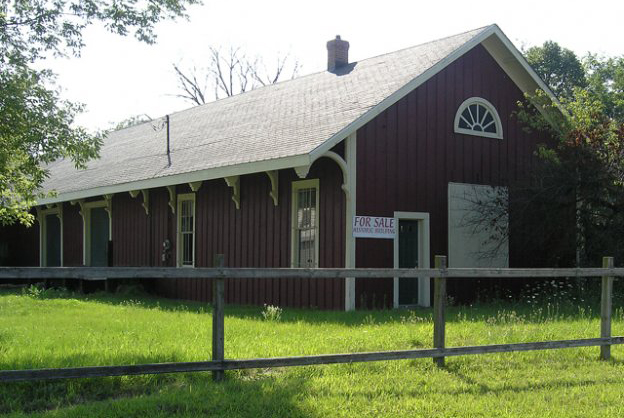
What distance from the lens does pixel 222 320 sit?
7059 mm

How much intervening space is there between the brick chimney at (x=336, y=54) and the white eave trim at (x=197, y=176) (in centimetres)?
576

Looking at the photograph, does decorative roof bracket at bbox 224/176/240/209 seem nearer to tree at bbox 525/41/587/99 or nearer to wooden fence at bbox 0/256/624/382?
wooden fence at bbox 0/256/624/382

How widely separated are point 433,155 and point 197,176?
17.6 ft

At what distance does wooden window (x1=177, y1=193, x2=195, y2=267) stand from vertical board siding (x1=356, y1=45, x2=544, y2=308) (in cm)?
595

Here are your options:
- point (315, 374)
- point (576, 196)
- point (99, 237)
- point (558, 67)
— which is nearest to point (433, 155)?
point (576, 196)

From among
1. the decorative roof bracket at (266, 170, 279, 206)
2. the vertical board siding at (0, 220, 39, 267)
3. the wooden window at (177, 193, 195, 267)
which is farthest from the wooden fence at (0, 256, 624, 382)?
the vertical board siding at (0, 220, 39, 267)

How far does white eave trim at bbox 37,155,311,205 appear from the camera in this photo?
13883mm

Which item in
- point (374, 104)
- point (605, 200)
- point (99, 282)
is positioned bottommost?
point (99, 282)

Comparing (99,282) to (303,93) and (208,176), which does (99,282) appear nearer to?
(208,176)

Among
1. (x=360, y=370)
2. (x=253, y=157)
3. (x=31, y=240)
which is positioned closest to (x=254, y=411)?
(x=360, y=370)

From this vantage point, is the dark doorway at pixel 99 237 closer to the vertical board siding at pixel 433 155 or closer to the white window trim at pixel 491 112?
the vertical board siding at pixel 433 155

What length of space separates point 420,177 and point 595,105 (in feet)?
15.1

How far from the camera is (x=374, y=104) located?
47.8 feet

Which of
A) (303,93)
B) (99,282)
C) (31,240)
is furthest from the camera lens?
(31,240)
